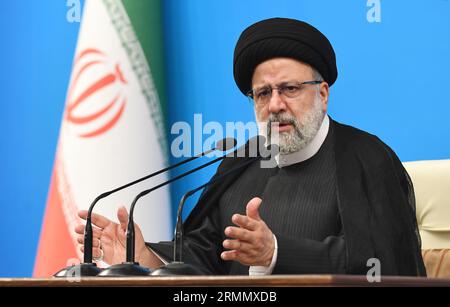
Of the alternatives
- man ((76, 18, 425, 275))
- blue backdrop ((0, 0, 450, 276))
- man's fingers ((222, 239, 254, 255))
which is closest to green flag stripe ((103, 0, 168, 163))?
blue backdrop ((0, 0, 450, 276))

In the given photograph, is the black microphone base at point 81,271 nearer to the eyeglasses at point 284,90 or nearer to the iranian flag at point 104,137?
the eyeglasses at point 284,90

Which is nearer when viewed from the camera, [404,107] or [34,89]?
[404,107]

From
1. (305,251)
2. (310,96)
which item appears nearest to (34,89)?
(310,96)

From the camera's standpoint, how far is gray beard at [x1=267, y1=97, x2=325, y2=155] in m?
2.85

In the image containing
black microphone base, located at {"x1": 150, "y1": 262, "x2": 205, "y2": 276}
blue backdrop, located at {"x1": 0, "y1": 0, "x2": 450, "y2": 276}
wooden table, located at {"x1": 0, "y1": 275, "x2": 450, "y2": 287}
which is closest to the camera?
wooden table, located at {"x1": 0, "y1": 275, "x2": 450, "y2": 287}

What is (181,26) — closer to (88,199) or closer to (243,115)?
(243,115)

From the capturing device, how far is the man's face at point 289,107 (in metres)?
2.83

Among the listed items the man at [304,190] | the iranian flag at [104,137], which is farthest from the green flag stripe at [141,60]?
the man at [304,190]

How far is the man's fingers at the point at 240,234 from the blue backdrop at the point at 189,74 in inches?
62.5

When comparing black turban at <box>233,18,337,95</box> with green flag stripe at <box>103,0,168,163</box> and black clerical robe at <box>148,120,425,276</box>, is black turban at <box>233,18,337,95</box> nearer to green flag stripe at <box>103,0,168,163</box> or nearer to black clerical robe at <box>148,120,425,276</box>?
black clerical robe at <box>148,120,425,276</box>

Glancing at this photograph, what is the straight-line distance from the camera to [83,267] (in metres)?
1.88

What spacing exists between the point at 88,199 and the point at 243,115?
0.86 m

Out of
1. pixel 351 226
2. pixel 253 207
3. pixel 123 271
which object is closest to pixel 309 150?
pixel 351 226
